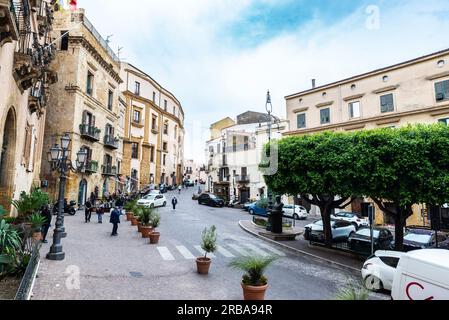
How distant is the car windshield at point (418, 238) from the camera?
568 inches

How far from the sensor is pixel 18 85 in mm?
12812

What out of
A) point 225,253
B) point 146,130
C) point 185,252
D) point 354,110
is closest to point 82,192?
point 185,252

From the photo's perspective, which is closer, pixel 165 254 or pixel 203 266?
pixel 203 266

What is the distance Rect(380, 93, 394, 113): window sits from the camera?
26688mm

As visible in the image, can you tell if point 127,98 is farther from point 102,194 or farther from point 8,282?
point 8,282

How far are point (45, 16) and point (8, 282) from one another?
52.5 ft

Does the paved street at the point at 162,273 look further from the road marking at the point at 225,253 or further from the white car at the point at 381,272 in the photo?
the white car at the point at 381,272

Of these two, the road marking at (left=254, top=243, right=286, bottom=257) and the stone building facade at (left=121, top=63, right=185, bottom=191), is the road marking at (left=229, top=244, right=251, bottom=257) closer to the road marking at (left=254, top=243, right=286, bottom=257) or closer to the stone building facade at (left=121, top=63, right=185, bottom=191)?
the road marking at (left=254, top=243, right=286, bottom=257)

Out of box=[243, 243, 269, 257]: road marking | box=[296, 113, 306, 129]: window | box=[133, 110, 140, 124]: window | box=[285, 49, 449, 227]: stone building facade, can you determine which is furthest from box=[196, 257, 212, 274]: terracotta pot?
box=[133, 110, 140, 124]: window

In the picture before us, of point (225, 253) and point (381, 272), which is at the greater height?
point (381, 272)

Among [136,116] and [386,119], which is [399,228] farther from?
[136,116]

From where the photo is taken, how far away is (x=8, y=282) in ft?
25.0

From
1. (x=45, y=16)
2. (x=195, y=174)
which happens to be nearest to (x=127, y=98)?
(x=45, y=16)

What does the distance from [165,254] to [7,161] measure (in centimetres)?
849
